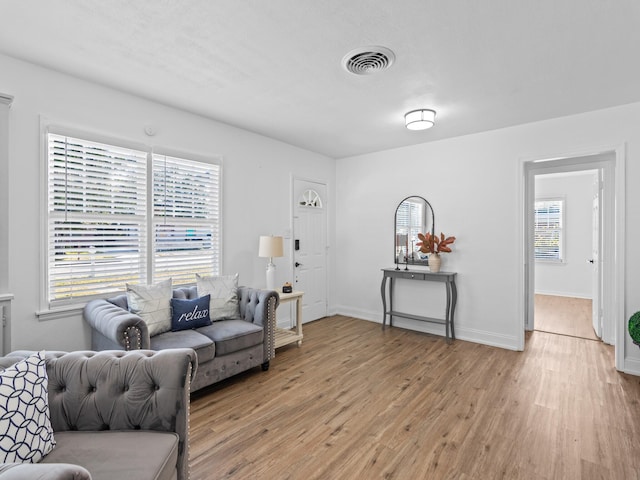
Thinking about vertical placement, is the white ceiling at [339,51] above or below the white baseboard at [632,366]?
above

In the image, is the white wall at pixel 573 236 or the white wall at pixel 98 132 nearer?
the white wall at pixel 98 132

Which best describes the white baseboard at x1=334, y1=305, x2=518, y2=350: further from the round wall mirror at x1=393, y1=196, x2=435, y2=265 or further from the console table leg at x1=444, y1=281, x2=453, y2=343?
the round wall mirror at x1=393, y1=196, x2=435, y2=265

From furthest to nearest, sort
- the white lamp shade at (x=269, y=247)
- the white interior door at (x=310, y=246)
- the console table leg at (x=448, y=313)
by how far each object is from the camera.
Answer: the white interior door at (x=310, y=246), the console table leg at (x=448, y=313), the white lamp shade at (x=269, y=247)

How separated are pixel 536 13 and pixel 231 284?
3.25 meters

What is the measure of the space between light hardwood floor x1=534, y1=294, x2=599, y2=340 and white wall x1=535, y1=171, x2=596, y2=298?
0.37 meters

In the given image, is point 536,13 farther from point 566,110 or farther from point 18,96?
point 18,96

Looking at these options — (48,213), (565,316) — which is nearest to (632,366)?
(565,316)

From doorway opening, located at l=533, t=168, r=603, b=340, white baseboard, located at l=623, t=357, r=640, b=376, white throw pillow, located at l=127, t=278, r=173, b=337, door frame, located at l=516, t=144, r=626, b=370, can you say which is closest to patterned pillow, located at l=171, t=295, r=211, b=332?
white throw pillow, located at l=127, t=278, r=173, b=337

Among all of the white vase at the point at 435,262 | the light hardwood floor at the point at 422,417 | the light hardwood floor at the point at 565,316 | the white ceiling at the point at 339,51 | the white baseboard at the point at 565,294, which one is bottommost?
the light hardwood floor at the point at 422,417

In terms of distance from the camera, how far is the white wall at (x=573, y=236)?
270 inches

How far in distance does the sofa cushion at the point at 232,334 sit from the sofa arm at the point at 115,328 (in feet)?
1.82

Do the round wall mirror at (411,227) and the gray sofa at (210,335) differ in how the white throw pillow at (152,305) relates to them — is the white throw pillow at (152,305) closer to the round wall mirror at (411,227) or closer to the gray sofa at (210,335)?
the gray sofa at (210,335)

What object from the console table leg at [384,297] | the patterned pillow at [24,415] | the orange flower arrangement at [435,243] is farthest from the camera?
the console table leg at [384,297]

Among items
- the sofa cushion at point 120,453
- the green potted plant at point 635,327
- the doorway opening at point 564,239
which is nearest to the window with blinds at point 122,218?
the sofa cushion at point 120,453
